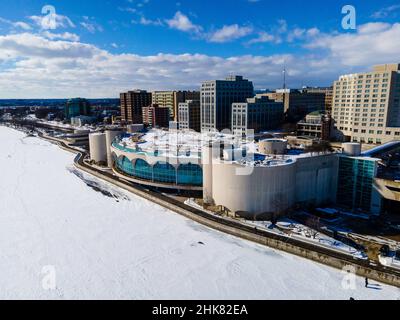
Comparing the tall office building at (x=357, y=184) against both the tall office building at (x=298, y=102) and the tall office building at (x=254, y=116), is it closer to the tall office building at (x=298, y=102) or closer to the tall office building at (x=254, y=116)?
the tall office building at (x=254, y=116)

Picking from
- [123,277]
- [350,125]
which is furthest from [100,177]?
[350,125]

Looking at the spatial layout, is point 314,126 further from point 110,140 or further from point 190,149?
point 110,140

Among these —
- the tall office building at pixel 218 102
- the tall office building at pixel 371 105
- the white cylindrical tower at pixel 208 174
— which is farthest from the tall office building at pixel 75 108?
the white cylindrical tower at pixel 208 174

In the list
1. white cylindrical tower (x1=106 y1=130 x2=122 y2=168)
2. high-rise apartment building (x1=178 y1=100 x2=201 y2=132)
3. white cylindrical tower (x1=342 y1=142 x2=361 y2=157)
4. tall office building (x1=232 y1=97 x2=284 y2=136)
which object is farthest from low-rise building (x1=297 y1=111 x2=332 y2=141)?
white cylindrical tower (x1=106 y1=130 x2=122 y2=168)

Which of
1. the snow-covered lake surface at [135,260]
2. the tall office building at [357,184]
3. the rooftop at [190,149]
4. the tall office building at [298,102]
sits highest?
the tall office building at [298,102]
